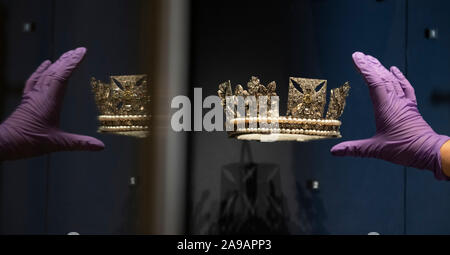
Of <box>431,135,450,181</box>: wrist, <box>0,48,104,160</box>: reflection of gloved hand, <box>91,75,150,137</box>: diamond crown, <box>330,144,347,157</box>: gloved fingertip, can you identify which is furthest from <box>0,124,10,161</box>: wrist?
<box>431,135,450,181</box>: wrist

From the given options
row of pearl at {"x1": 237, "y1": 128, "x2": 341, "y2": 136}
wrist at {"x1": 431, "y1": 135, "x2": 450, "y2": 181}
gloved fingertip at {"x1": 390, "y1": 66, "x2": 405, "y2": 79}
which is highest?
gloved fingertip at {"x1": 390, "y1": 66, "x2": 405, "y2": 79}

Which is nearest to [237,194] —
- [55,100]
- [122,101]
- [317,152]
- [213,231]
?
[213,231]

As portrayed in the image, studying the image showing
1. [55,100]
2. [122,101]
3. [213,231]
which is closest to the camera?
[55,100]

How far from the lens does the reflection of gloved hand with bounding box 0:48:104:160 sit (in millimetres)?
757

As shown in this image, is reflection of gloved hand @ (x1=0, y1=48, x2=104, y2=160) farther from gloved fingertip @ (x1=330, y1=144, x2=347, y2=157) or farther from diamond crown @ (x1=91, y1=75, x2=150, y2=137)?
gloved fingertip @ (x1=330, y1=144, x2=347, y2=157)

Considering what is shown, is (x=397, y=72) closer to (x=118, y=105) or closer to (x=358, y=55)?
(x=358, y=55)

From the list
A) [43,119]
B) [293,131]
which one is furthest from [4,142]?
[293,131]

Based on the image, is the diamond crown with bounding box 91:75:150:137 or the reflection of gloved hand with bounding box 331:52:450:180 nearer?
the diamond crown with bounding box 91:75:150:137

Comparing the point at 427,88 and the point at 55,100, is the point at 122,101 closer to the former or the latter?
the point at 55,100

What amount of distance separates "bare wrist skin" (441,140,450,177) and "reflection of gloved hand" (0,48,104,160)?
64 centimetres

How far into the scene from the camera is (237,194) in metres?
1.12

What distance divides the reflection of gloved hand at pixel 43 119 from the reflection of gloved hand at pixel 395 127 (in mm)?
575

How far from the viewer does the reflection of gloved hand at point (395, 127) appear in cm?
93

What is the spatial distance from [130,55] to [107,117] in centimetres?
23
